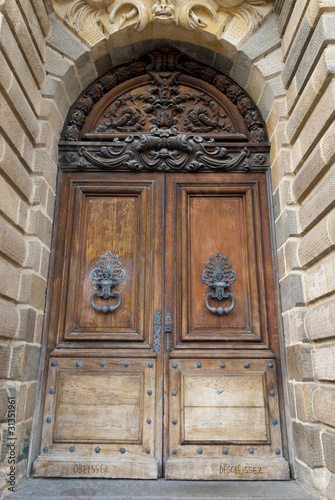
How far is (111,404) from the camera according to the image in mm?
2682

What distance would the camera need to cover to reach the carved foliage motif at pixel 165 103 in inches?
131

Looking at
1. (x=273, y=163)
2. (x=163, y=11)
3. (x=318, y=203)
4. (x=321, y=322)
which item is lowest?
(x=321, y=322)

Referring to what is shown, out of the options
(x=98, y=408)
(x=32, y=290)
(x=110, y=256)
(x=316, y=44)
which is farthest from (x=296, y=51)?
(x=98, y=408)

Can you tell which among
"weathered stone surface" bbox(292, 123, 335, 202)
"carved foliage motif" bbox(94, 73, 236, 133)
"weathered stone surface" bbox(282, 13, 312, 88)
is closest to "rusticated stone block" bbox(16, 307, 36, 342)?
"carved foliage motif" bbox(94, 73, 236, 133)

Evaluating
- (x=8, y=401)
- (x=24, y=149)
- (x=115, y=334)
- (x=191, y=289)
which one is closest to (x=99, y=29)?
(x=24, y=149)

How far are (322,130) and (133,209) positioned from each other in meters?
1.50

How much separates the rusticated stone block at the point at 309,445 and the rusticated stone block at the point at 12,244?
6.98ft

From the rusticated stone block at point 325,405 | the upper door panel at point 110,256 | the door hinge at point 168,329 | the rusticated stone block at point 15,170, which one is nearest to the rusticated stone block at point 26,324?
the upper door panel at point 110,256

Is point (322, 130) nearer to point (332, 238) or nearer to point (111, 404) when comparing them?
point (332, 238)

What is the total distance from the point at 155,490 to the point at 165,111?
284cm

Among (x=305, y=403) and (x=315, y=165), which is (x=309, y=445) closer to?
(x=305, y=403)

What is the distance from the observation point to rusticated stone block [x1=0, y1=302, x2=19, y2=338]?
2.35 meters

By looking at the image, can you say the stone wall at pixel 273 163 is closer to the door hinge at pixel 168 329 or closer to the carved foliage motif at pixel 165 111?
the carved foliage motif at pixel 165 111

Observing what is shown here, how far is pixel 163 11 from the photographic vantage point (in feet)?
10.5
